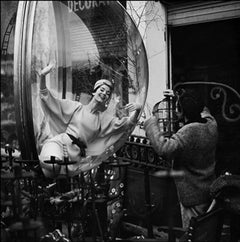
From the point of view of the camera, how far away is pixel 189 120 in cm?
400

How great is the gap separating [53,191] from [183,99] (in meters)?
1.25

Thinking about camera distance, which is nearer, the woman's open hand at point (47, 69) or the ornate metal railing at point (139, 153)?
the woman's open hand at point (47, 69)

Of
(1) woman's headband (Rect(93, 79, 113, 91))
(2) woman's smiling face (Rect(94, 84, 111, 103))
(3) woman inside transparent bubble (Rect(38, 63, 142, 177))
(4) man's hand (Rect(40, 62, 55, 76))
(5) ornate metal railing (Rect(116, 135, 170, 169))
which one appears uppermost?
(4) man's hand (Rect(40, 62, 55, 76))

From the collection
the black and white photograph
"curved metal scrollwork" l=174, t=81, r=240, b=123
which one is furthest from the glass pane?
"curved metal scrollwork" l=174, t=81, r=240, b=123

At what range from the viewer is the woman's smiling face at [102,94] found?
4.16 metres

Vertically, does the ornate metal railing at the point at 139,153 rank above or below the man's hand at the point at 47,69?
below

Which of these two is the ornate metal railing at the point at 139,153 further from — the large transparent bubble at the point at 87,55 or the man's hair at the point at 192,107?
the man's hair at the point at 192,107

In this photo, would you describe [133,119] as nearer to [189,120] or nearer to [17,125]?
[189,120]

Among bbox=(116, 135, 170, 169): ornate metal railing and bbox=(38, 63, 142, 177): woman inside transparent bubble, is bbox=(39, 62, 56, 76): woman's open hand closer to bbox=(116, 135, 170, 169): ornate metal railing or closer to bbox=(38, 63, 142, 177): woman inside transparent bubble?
bbox=(38, 63, 142, 177): woman inside transparent bubble

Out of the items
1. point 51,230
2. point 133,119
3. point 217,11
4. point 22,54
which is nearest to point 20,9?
point 22,54

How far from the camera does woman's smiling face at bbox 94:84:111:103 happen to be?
4.16 metres

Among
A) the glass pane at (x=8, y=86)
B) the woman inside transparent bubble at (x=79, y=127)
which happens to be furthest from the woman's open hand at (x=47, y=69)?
the glass pane at (x=8, y=86)

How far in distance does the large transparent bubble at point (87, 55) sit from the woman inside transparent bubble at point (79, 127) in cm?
4

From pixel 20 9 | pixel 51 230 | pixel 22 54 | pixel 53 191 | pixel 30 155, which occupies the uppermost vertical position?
pixel 20 9
